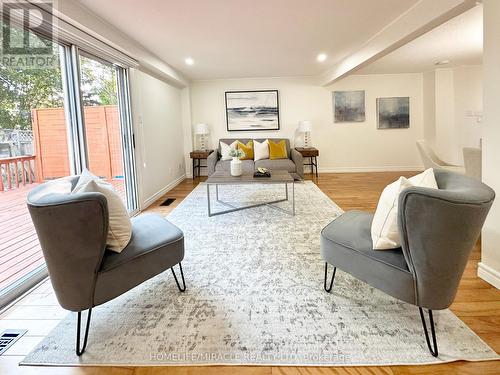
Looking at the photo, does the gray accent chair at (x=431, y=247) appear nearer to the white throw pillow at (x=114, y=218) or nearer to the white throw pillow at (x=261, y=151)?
the white throw pillow at (x=114, y=218)

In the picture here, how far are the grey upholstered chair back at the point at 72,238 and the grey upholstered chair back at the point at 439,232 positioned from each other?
144 centimetres

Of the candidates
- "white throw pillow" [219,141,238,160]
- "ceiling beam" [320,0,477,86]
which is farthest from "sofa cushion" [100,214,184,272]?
"white throw pillow" [219,141,238,160]

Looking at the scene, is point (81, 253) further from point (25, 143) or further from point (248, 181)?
point (248, 181)

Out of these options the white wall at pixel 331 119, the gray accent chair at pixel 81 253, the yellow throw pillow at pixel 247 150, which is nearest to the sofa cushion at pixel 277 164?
the yellow throw pillow at pixel 247 150

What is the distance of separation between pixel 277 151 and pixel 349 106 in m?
2.12

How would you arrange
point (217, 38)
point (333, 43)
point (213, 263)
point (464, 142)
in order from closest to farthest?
point (213, 263)
point (217, 38)
point (333, 43)
point (464, 142)

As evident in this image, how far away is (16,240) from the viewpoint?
9.23ft

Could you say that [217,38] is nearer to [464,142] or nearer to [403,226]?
[403,226]

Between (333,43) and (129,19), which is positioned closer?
(129,19)

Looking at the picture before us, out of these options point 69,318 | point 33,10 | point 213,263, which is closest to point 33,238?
point 69,318

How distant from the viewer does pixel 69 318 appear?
189 cm

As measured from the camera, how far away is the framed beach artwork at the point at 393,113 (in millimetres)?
7176

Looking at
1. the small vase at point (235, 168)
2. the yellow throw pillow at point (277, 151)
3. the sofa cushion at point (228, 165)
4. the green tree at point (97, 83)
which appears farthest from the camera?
the yellow throw pillow at point (277, 151)

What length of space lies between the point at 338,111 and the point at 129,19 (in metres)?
5.21
